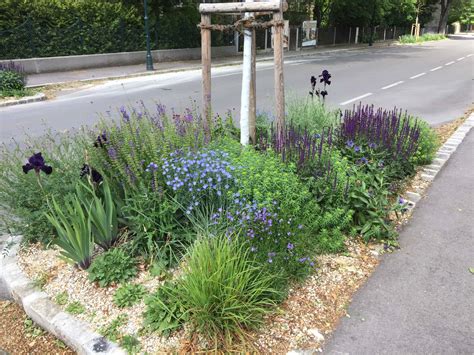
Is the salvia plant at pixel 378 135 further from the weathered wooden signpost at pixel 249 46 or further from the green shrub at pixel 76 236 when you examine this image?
the green shrub at pixel 76 236

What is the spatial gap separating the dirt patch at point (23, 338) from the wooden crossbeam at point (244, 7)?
3.20 meters

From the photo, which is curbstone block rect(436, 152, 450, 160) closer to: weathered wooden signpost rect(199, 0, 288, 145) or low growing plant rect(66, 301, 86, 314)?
weathered wooden signpost rect(199, 0, 288, 145)

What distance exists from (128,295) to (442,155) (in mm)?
5348

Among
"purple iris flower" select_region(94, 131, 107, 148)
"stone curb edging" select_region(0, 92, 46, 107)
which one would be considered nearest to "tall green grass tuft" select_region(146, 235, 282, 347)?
"purple iris flower" select_region(94, 131, 107, 148)

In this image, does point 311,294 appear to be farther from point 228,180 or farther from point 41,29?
point 41,29

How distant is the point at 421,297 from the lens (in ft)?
10.2

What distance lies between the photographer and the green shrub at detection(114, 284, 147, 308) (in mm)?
2878

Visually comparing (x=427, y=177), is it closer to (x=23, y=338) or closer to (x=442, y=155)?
(x=442, y=155)

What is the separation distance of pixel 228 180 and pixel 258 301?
102 centimetres

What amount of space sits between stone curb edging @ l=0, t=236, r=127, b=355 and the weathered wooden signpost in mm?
2116

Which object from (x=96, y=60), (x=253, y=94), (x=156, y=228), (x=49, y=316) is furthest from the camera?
(x=96, y=60)

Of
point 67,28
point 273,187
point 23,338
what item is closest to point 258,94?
point 273,187

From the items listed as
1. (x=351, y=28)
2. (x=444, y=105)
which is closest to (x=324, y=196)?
(x=444, y=105)

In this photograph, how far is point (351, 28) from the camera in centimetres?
4422
